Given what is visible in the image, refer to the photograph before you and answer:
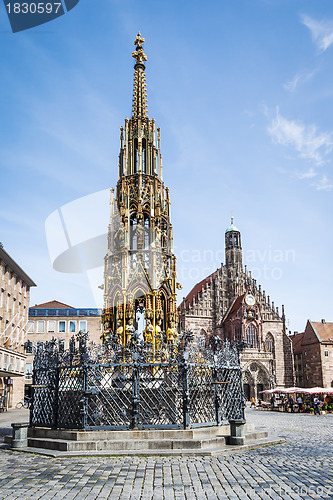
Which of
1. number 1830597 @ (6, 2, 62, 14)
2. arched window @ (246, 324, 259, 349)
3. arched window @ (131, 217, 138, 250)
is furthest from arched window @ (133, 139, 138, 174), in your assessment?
arched window @ (246, 324, 259, 349)

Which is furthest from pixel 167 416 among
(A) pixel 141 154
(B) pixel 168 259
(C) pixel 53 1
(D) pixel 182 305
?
(D) pixel 182 305

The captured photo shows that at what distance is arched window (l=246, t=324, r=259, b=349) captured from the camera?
204 feet

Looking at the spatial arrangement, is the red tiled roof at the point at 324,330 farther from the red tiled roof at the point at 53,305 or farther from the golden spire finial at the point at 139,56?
the golden spire finial at the point at 139,56

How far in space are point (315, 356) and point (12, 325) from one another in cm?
4512

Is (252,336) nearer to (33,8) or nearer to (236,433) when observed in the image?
(236,433)

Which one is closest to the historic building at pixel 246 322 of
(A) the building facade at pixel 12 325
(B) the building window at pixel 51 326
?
(B) the building window at pixel 51 326

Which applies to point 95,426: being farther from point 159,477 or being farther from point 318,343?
point 318,343

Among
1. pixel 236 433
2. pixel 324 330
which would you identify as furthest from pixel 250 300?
pixel 236 433

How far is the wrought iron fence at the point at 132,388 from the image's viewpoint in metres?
13.1

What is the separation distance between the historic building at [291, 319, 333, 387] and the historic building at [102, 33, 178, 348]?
51.1 meters

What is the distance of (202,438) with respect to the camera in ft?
40.8

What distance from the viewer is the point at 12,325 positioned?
41.3 metres

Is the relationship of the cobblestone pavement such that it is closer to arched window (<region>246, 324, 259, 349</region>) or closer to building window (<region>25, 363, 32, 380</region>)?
building window (<region>25, 363, 32, 380</region>)

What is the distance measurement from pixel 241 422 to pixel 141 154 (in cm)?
1389
